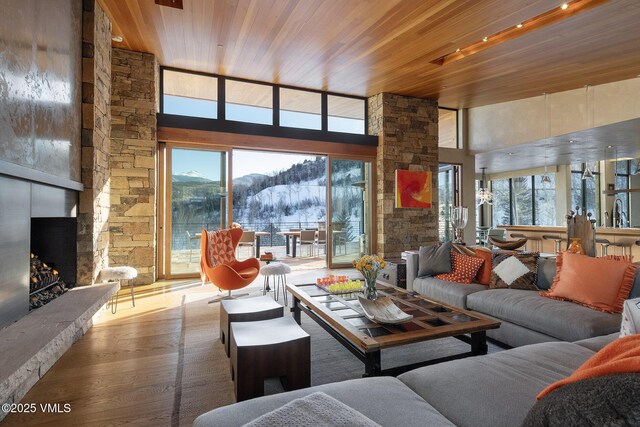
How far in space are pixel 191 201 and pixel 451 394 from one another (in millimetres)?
5225

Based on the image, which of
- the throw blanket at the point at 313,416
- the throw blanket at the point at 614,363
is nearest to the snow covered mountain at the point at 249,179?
the throw blanket at the point at 313,416

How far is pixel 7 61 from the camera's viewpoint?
205 centimetres

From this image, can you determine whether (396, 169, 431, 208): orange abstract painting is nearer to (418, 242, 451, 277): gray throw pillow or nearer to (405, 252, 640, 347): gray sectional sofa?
(418, 242, 451, 277): gray throw pillow

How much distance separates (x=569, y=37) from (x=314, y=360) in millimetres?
4883

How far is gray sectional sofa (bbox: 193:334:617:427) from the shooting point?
3.84ft

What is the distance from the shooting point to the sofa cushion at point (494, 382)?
1.21 metres

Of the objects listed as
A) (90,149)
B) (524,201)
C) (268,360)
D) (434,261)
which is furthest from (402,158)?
(524,201)

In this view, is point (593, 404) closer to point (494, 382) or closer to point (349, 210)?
point (494, 382)

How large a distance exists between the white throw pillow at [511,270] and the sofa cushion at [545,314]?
0.50 feet

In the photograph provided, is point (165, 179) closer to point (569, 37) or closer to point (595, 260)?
point (595, 260)

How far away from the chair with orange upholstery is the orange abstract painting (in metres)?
3.57

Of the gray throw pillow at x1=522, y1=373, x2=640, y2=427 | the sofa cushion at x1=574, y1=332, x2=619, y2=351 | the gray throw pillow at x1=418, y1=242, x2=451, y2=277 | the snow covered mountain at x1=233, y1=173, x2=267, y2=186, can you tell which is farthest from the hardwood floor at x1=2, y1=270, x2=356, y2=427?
the snow covered mountain at x1=233, y1=173, x2=267, y2=186

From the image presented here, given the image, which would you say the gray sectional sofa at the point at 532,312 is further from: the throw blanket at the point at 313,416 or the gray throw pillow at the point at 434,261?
the throw blanket at the point at 313,416

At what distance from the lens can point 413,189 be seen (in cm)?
703
